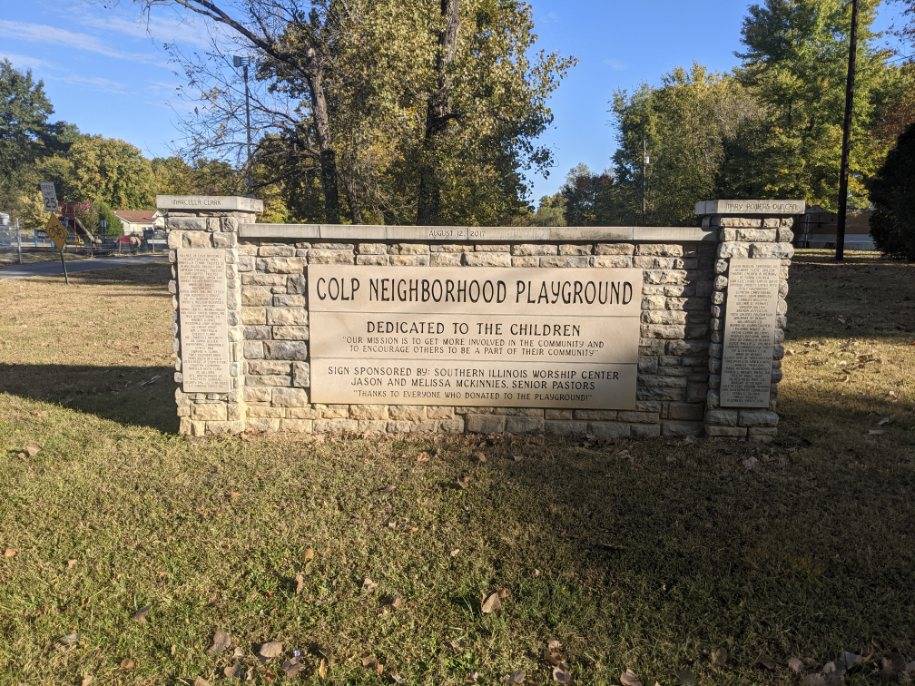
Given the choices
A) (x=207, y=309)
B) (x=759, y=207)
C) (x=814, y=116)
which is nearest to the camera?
(x=759, y=207)

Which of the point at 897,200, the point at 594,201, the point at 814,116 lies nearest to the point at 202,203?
the point at 897,200

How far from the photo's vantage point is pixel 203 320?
602 centimetres

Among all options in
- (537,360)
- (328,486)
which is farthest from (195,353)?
(537,360)

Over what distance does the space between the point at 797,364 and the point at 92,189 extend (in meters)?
72.0

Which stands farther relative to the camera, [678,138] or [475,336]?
[678,138]

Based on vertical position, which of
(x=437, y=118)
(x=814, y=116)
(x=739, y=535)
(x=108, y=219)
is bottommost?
(x=739, y=535)

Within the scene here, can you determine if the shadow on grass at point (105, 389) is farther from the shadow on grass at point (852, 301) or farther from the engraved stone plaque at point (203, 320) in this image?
the shadow on grass at point (852, 301)

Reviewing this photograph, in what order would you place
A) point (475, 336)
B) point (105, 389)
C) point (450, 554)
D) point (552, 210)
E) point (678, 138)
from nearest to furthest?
point (450, 554) → point (475, 336) → point (105, 389) → point (678, 138) → point (552, 210)

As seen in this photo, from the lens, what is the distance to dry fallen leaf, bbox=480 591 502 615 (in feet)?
→ 11.3

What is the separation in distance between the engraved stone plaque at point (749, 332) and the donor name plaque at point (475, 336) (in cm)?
85

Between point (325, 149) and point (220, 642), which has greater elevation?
point (325, 149)

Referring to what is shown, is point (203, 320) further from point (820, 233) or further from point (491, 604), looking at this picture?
point (820, 233)

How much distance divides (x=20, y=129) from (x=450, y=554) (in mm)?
96539

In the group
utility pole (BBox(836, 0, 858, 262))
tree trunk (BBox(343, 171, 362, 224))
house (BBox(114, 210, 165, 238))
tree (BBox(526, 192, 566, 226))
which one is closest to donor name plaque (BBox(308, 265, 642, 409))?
tree trunk (BBox(343, 171, 362, 224))
